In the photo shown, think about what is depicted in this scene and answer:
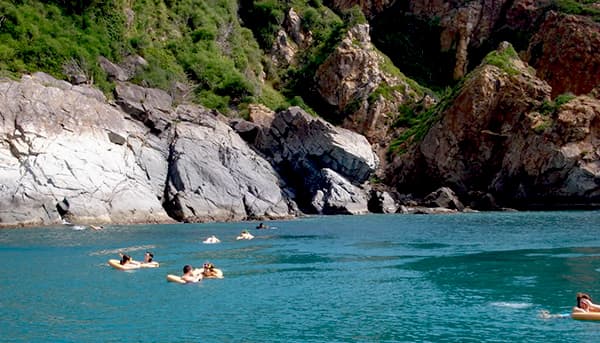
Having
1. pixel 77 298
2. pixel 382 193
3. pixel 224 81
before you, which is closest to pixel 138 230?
pixel 77 298

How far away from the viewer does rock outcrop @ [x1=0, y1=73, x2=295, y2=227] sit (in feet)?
173

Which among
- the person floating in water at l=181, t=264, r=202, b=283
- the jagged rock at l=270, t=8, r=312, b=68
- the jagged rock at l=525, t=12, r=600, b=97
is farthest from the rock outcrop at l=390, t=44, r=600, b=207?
the person floating in water at l=181, t=264, r=202, b=283

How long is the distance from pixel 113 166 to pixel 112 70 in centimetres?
2212

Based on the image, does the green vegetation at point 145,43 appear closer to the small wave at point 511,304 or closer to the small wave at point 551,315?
the small wave at point 511,304

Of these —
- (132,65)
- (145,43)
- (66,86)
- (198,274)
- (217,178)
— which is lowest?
(217,178)

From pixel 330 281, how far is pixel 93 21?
65.6 metres

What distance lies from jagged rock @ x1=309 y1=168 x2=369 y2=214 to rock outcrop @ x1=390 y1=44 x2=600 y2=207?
16.7 m

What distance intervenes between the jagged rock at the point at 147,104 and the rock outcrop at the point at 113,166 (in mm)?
273

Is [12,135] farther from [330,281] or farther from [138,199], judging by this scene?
[330,281]

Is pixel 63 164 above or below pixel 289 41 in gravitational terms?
below

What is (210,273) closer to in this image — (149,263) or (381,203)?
(149,263)

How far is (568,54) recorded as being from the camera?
91000 mm

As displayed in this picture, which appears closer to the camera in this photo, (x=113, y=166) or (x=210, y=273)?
(x=210, y=273)

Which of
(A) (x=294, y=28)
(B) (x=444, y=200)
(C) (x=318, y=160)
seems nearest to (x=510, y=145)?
(B) (x=444, y=200)
